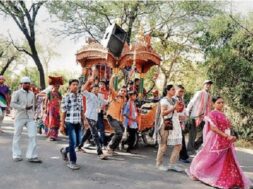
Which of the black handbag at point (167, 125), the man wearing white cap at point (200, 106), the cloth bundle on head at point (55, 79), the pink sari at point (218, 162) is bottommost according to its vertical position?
the pink sari at point (218, 162)

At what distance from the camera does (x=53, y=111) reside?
502 inches

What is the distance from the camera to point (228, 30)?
15.8 metres

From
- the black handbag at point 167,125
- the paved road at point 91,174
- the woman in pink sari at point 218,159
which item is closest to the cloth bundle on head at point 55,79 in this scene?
the paved road at point 91,174

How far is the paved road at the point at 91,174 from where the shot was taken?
706 cm

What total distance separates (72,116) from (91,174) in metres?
1.13

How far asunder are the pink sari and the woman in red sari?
→ 18.9 feet

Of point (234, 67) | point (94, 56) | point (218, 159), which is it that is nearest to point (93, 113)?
point (218, 159)

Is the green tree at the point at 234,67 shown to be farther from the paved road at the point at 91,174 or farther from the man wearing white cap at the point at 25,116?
the man wearing white cap at the point at 25,116

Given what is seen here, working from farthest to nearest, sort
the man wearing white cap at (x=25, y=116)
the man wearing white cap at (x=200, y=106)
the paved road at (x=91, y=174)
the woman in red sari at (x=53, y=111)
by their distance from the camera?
1. the woman in red sari at (x=53, y=111)
2. the man wearing white cap at (x=200, y=106)
3. the man wearing white cap at (x=25, y=116)
4. the paved road at (x=91, y=174)

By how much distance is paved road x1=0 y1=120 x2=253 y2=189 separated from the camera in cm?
706

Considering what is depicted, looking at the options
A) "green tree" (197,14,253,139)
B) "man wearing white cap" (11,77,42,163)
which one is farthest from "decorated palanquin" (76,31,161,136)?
"man wearing white cap" (11,77,42,163)

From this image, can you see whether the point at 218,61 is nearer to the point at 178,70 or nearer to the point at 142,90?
the point at 142,90

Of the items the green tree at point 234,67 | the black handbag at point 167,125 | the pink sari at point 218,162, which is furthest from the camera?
the green tree at point 234,67

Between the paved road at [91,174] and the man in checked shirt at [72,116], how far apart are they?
313 millimetres
